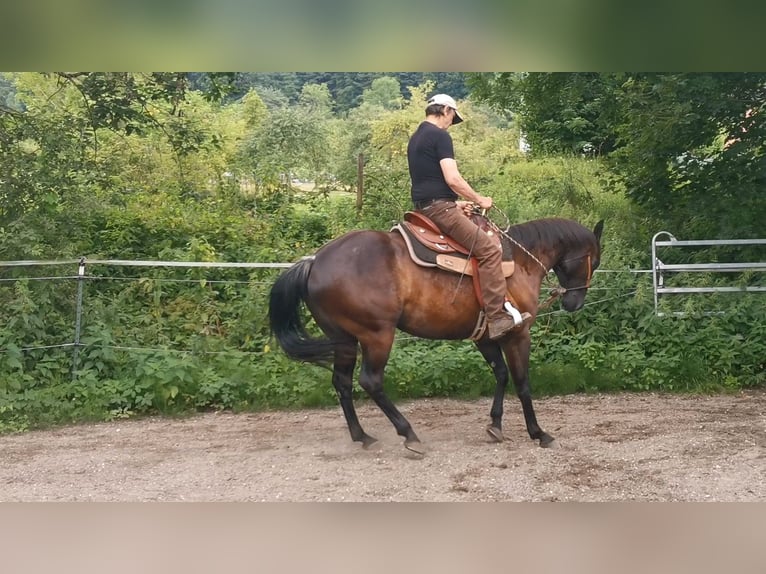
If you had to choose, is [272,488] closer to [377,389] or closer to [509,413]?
[377,389]

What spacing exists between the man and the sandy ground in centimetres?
107

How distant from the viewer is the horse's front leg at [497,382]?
5.95 m

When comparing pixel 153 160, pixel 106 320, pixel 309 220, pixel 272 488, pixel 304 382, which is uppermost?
pixel 153 160

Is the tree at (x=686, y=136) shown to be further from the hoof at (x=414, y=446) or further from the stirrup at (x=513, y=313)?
the hoof at (x=414, y=446)

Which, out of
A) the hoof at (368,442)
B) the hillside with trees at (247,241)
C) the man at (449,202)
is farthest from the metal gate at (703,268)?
the hoof at (368,442)

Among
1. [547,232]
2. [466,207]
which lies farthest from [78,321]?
[547,232]

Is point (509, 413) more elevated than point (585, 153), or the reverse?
point (585, 153)

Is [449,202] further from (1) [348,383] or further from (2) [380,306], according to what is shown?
(1) [348,383]

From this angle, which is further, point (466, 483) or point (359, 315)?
point (359, 315)

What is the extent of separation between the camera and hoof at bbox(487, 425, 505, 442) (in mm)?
5922

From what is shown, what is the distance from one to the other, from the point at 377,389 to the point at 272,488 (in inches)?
40.9

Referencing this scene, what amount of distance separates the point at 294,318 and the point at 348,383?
2.14ft

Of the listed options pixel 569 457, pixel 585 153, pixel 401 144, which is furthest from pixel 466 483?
pixel 585 153

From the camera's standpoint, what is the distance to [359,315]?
5.45 meters
